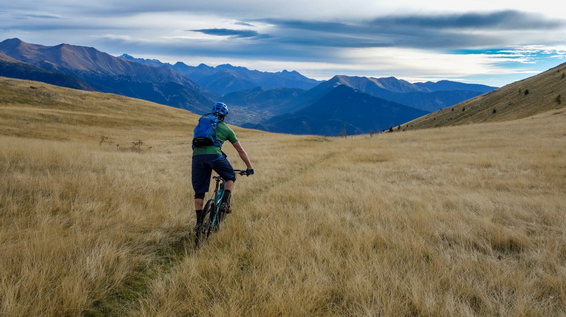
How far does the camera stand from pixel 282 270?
155 inches

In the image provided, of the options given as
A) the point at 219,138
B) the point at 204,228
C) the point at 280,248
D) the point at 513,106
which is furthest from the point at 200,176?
the point at 513,106

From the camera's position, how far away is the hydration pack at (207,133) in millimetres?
5285

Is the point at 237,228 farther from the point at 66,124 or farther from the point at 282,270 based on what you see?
the point at 66,124

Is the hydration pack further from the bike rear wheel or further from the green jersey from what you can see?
the bike rear wheel

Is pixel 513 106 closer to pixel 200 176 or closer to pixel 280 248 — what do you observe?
pixel 280 248

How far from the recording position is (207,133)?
5312mm

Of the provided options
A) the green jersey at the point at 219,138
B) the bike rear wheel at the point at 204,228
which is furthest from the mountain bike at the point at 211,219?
the green jersey at the point at 219,138

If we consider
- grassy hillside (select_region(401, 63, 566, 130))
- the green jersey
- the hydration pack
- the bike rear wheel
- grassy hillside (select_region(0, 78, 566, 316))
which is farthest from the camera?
grassy hillside (select_region(401, 63, 566, 130))

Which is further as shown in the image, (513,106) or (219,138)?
(513,106)

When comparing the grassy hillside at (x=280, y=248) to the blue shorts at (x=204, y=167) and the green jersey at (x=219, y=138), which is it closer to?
the blue shorts at (x=204, y=167)

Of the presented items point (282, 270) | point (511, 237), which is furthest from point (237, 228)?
point (511, 237)

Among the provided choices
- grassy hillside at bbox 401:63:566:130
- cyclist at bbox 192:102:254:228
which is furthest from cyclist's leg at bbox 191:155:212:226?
grassy hillside at bbox 401:63:566:130

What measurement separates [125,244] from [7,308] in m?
1.81

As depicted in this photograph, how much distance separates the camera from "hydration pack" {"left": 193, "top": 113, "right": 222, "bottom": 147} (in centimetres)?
529
